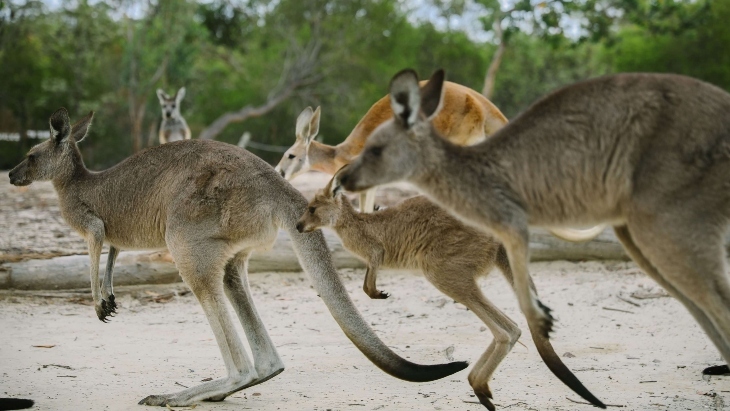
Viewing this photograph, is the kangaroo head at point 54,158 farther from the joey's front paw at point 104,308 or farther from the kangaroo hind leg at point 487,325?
the kangaroo hind leg at point 487,325

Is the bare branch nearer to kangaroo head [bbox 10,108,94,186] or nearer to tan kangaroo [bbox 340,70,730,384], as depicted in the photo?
kangaroo head [bbox 10,108,94,186]

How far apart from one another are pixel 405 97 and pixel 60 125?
2.85 meters

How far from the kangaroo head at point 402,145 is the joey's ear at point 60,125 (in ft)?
8.31

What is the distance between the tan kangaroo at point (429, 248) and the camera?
5.24 metres

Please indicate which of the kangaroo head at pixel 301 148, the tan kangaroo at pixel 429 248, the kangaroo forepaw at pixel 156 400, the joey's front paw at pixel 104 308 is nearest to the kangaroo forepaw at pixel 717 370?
the tan kangaroo at pixel 429 248

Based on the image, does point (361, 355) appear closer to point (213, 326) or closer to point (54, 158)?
point (213, 326)

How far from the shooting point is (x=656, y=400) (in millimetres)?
5059

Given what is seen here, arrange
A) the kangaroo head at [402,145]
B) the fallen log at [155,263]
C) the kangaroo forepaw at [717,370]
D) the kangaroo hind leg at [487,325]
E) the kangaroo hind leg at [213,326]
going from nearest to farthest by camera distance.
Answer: the kangaroo head at [402,145]
the kangaroo hind leg at [487,325]
the kangaroo hind leg at [213,326]
the kangaroo forepaw at [717,370]
the fallen log at [155,263]

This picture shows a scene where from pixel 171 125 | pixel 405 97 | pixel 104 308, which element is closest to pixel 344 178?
pixel 405 97

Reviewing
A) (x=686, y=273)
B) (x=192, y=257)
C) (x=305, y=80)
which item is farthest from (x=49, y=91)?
(x=686, y=273)

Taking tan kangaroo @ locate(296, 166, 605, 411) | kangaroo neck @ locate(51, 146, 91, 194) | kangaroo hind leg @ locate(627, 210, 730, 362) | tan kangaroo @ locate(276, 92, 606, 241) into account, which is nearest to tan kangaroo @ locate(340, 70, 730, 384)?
kangaroo hind leg @ locate(627, 210, 730, 362)

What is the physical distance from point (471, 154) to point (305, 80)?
22.1 meters

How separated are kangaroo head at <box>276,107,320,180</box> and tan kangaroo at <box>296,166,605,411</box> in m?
3.11

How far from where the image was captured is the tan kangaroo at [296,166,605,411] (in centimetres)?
524
